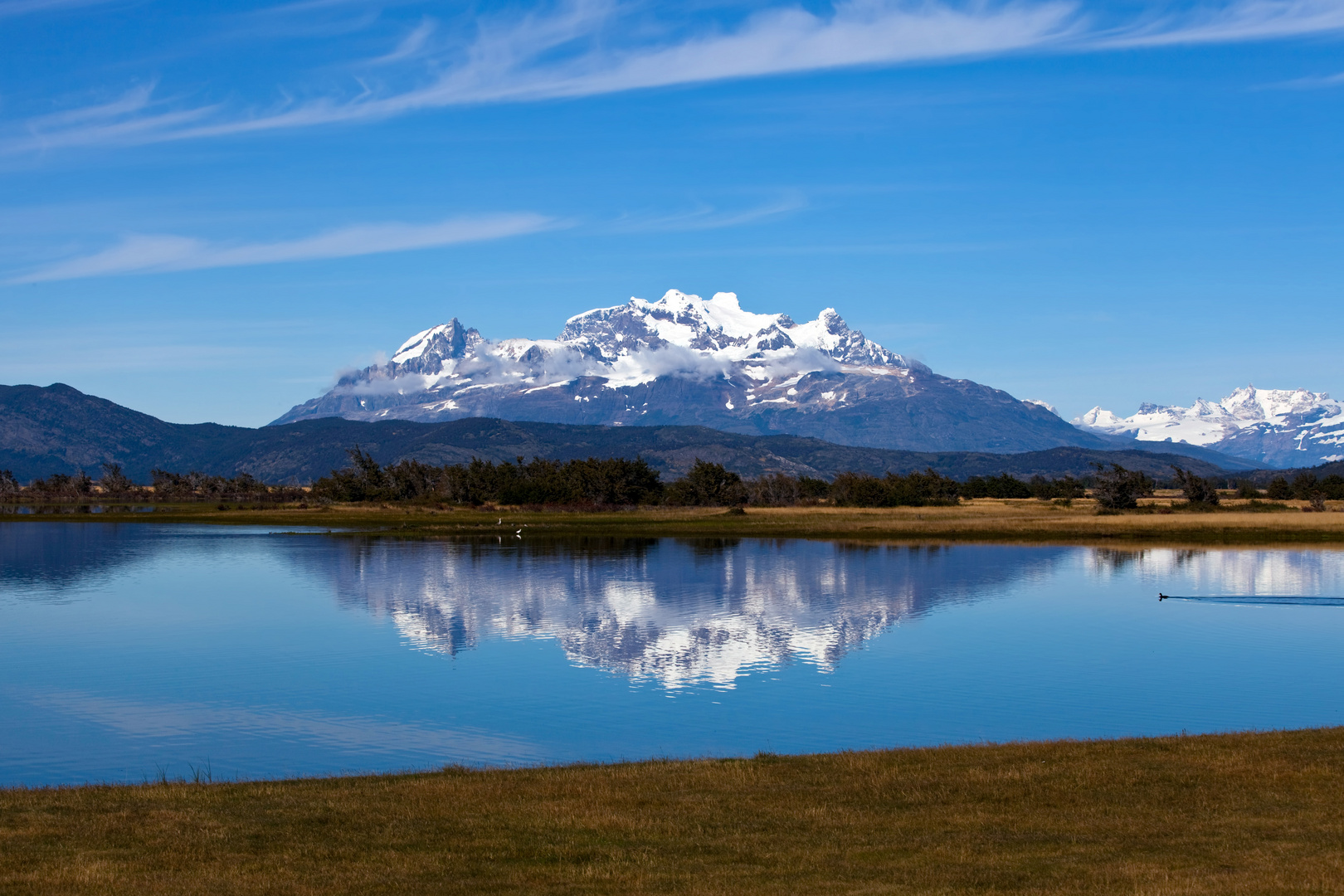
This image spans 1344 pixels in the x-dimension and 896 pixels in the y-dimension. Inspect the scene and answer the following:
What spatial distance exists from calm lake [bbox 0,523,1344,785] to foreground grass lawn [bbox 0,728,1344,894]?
6.73m

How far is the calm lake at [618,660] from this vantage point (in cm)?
3219

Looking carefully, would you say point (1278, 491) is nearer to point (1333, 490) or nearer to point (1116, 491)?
point (1333, 490)

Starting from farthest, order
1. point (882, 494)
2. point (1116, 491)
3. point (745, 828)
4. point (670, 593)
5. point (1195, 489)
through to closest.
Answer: point (882, 494)
point (1195, 489)
point (1116, 491)
point (670, 593)
point (745, 828)

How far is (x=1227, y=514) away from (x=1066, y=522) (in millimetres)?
24212

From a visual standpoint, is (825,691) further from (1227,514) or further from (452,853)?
(1227,514)

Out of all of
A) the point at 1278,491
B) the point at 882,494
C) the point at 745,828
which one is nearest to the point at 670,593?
the point at 745,828

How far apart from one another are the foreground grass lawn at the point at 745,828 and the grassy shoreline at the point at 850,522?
94020mm

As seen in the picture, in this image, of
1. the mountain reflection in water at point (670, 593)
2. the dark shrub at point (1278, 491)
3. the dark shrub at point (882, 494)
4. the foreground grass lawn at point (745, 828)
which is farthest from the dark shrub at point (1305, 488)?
the foreground grass lawn at point (745, 828)

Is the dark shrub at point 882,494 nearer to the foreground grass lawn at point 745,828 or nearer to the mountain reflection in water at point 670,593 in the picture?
the mountain reflection in water at point 670,593

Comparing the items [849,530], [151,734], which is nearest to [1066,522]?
[849,530]

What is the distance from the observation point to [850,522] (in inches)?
5522

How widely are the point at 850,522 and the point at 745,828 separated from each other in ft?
403

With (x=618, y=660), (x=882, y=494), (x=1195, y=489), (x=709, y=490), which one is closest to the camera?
(x=618, y=660)

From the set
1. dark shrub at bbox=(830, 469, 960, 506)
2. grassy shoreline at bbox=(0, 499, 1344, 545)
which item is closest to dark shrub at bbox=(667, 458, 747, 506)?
grassy shoreline at bbox=(0, 499, 1344, 545)
